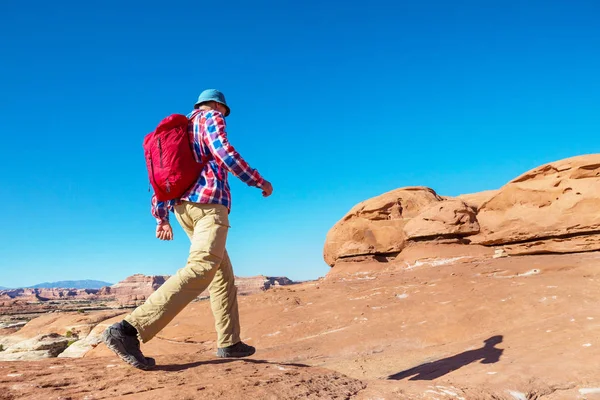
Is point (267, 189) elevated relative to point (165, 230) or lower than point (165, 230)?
elevated

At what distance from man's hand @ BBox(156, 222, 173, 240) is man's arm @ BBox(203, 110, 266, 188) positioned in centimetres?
82

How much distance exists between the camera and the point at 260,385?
2.66 m

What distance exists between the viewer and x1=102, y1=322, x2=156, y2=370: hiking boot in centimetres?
292

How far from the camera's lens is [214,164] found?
138 inches

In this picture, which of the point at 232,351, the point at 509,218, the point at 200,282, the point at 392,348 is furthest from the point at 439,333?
the point at 509,218

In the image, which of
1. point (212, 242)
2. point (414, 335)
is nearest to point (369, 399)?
point (212, 242)

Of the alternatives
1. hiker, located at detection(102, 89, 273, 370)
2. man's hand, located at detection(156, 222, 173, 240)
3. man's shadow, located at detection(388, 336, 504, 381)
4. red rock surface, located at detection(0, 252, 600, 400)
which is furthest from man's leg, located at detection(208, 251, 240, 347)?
man's shadow, located at detection(388, 336, 504, 381)

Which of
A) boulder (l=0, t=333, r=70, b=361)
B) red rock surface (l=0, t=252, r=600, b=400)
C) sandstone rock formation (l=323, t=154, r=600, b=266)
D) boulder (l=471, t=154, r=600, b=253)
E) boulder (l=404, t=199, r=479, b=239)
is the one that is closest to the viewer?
red rock surface (l=0, t=252, r=600, b=400)

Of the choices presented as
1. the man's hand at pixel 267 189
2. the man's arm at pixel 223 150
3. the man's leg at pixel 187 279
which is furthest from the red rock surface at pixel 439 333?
the man's arm at pixel 223 150

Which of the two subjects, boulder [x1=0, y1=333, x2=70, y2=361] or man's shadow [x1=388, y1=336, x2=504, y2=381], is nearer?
man's shadow [x1=388, y1=336, x2=504, y2=381]

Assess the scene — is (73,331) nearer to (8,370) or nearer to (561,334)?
(8,370)

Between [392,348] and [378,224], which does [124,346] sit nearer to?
[392,348]

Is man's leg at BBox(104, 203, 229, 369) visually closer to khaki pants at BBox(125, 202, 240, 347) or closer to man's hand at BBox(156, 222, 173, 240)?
khaki pants at BBox(125, 202, 240, 347)

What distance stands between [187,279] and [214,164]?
97 cm
